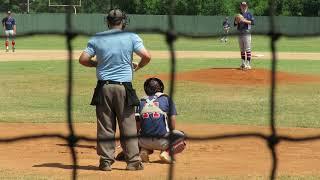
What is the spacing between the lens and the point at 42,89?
1482 centimetres

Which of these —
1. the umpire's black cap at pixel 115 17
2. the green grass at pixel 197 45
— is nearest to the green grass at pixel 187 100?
the umpire's black cap at pixel 115 17

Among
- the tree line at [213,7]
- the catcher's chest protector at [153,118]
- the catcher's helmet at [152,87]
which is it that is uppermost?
the catcher's helmet at [152,87]

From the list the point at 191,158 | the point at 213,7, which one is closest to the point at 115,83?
the point at 191,158

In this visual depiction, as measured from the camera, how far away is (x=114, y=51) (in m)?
6.78

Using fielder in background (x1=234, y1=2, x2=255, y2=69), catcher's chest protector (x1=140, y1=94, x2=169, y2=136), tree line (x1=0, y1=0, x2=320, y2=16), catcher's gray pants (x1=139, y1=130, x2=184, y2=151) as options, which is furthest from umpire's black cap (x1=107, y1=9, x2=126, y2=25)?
tree line (x1=0, y1=0, x2=320, y2=16)

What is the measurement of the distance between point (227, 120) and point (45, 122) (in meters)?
2.64

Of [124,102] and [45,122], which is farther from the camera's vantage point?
[45,122]

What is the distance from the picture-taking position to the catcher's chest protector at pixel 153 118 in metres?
7.37

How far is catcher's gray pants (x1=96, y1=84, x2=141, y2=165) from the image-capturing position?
271 inches

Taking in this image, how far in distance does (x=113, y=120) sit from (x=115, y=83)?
387mm

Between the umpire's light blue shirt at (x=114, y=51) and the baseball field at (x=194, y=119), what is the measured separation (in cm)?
93

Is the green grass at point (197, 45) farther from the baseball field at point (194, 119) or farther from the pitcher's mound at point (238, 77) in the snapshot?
the baseball field at point (194, 119)

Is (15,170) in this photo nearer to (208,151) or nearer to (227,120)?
(208,151)

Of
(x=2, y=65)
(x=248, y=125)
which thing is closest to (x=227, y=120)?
(x=248, y=125)
